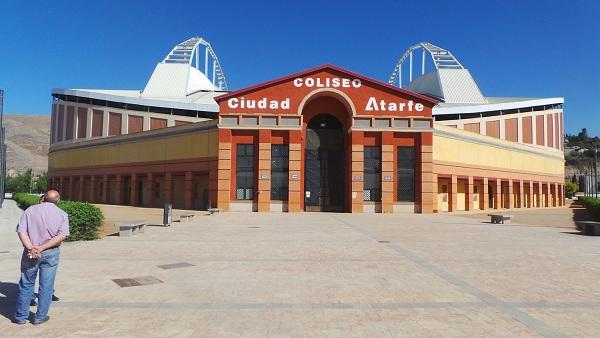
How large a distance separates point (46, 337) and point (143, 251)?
7530 millimetres

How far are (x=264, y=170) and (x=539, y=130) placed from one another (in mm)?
50872

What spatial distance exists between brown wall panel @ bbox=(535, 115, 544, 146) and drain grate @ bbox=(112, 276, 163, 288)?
68866 millimetres

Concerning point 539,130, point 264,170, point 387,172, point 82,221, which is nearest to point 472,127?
point 539,130

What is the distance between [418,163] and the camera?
34.8 m

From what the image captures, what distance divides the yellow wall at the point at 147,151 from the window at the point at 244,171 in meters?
2.89

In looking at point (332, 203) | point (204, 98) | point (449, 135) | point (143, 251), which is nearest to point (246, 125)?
point (332, 203)

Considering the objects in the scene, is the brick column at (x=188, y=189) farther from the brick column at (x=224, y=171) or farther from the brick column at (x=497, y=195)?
the brick column at (x=497, y=195)

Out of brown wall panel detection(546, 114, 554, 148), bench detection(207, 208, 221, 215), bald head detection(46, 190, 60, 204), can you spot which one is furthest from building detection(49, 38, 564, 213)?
bald head detection(46, 190, 60, 204)

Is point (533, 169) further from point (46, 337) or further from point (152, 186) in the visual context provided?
point (46, 337)

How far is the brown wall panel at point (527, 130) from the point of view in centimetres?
6506

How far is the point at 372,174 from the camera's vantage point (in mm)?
34812

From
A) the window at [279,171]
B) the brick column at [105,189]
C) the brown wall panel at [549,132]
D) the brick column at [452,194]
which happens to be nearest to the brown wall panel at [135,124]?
A: the brick column at [105,189]

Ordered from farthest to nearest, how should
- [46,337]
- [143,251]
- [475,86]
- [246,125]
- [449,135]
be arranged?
[475,86], [449,135], [246,125], [143,251], [46,337]

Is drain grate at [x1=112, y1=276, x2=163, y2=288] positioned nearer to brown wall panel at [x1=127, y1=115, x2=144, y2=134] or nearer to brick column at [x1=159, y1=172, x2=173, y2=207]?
brick column at [x1=159, y1=172, x2=173, y2=207]
